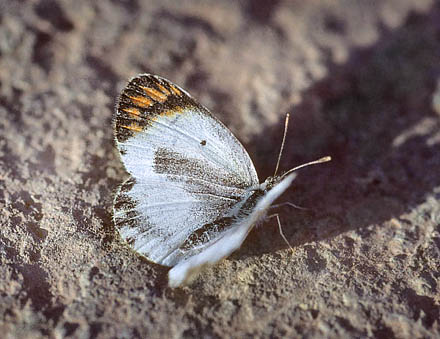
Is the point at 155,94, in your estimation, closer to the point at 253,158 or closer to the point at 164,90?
the point at 164,90

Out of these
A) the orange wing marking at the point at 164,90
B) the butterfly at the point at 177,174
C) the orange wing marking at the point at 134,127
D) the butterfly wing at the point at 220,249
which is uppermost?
the orange wing marking at the point at 164,90

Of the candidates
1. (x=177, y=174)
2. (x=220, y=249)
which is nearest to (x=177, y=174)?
(x=177, y=174)

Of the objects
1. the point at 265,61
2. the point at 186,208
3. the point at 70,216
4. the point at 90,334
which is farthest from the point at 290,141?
the point at 90,334

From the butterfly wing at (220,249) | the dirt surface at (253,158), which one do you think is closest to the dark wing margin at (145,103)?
the dirt surface at (253,158)

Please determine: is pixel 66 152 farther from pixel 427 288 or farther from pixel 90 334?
pixel 427 288

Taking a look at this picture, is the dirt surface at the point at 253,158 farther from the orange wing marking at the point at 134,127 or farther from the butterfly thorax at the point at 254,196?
the orange wing marking at the point at 134,127

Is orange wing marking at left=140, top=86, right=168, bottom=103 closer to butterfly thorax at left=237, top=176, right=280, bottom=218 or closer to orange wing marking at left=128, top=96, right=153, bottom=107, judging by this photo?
orange wing marking at left=128, top=96, right=153, bottom=107

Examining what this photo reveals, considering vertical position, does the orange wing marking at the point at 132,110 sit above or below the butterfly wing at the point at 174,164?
above
